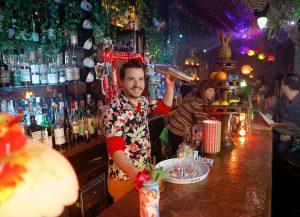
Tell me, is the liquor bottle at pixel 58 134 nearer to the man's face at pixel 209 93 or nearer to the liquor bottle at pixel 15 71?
the liquor bottle at pixel 15 71

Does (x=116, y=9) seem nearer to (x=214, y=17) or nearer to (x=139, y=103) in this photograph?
(x=139, y=103)

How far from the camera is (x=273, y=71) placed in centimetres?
1159

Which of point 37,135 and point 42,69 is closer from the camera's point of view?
point 37,135

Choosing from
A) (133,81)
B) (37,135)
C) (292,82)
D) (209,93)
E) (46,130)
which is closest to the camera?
(133,81)

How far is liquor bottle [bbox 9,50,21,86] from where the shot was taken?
2.34 meters

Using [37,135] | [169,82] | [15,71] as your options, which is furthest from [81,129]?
[169,82]

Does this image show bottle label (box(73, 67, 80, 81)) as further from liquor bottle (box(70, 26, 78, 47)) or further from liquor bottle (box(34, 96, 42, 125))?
liquor bottle (box(34, 96, 42, 125))

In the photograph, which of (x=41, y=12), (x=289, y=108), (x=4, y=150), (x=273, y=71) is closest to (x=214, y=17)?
(x=289, y=108)

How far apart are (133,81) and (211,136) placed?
78cm

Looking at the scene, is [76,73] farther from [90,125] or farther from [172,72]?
[172,72]

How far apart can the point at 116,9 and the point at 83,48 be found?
2.95ft

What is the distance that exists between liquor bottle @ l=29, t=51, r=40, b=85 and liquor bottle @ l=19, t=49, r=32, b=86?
37 mm

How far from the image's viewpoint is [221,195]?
1308 mm

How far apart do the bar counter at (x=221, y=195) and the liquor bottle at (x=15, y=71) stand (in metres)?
1.65
